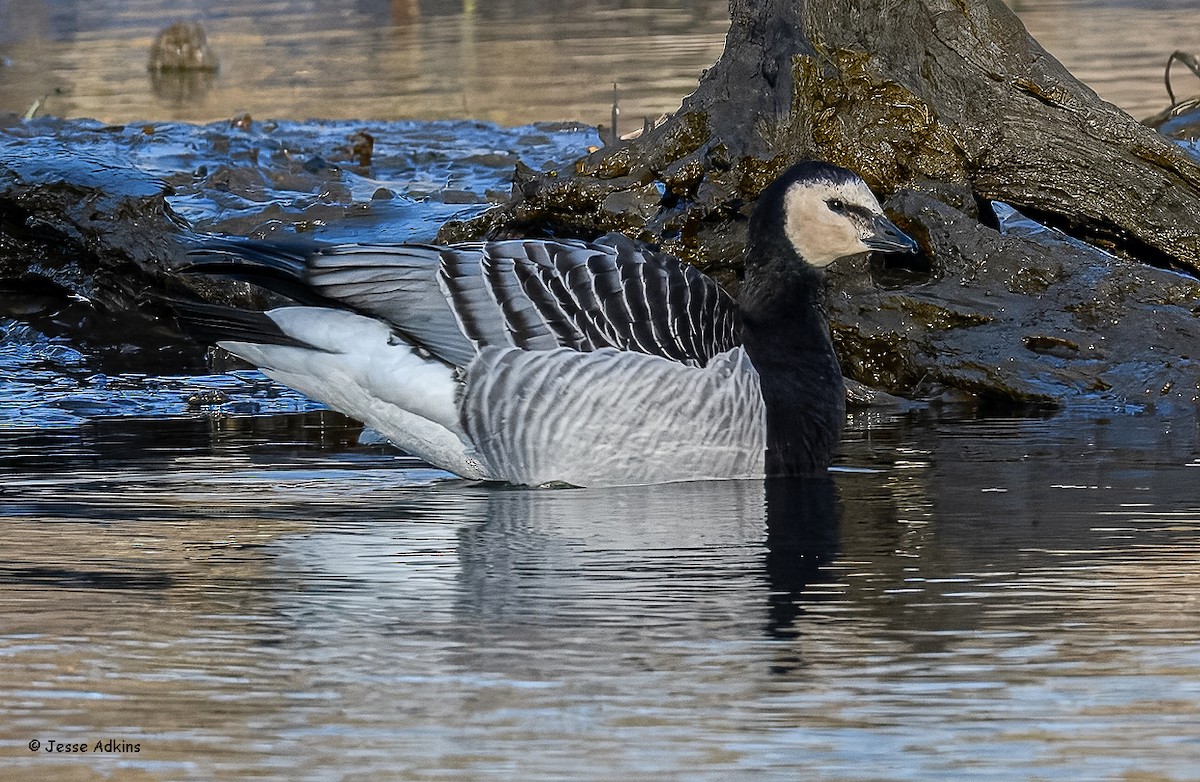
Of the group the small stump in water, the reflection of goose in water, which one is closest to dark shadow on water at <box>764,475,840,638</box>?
the reflection of goose in water

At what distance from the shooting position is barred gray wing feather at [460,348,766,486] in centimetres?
603

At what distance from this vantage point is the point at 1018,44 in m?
8.59

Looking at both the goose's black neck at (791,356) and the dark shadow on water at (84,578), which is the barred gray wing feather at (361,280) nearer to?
the goose's black neck at (791,356)

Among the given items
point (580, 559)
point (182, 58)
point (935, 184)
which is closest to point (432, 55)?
A: point (182, 58)

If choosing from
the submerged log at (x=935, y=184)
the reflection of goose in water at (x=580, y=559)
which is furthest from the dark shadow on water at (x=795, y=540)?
the submerged log at (x=935, y=184)

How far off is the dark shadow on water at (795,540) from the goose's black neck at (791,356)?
5.1 inches

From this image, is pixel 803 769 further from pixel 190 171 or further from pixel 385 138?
pixel 385 138

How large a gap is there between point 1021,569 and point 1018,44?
437 centimetres

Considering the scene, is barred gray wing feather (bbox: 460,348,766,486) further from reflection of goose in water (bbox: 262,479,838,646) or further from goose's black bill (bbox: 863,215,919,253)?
goose's black bill (bbox: 863,215,919,253)

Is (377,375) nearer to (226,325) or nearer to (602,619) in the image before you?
(226,325)

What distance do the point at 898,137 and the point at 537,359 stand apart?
308cm

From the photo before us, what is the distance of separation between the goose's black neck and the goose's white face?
133mm

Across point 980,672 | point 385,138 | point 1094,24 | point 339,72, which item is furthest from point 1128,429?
point 1094,24

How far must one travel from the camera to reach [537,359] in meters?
6.08
